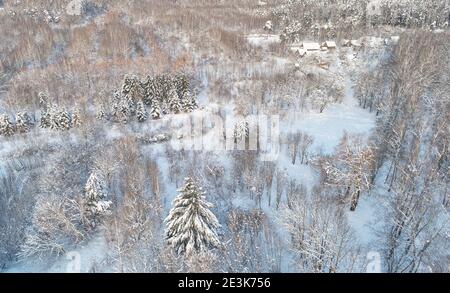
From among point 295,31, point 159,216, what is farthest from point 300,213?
point 295,31

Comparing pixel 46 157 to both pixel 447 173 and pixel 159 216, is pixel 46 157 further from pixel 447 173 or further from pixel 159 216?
pixel 447 173

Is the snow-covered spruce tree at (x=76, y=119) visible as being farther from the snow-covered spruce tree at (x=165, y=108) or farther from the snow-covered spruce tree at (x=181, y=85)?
the snow-covered spruce tree at (x=181, y=85)

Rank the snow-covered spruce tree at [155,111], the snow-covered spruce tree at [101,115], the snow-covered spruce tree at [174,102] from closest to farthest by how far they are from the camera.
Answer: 1. the snow-covered spruce tree at [101,115]
2. the snow-covered spruce tree at [155,111]
3. the snow-covered spruce tree at [174,102]

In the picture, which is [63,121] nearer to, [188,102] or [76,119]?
[76,119]

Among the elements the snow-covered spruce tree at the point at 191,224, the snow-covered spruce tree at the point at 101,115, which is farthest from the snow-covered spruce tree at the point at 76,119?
the snow-covered spruce tree at the point at 191,224

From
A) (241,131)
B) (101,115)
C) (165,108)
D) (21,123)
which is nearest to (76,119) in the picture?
(101,115)
